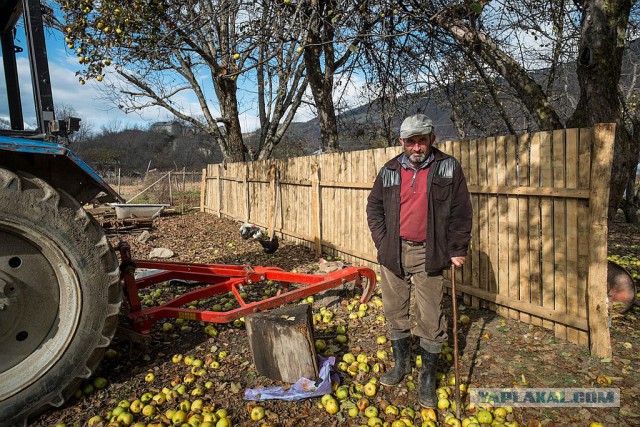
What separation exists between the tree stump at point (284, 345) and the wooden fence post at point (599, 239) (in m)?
2.51

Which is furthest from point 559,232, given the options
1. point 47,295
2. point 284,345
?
point 47,295

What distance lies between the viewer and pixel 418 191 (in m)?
3.01

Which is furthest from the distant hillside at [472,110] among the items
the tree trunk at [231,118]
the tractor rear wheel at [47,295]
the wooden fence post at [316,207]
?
the tractor rear wheel at [47,295]

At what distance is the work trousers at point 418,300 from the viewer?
3020 millimetres

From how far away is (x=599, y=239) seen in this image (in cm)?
337

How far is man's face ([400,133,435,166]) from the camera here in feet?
9.65

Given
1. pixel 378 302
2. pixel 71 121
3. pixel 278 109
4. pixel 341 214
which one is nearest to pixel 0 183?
pixel 71 121

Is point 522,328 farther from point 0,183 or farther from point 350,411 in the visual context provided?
point 0,183

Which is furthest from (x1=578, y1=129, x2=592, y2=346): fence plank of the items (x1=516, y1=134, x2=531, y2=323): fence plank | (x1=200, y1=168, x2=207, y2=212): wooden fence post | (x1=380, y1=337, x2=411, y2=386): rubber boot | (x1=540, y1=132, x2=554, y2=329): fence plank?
(x1=200, y1=168, x2=207, y2=212): wooden fence post

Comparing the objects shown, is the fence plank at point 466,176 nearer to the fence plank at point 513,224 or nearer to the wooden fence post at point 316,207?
the fence plank at point 513,224

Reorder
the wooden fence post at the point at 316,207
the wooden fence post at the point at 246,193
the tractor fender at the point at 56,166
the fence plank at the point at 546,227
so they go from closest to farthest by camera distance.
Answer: the tractor fender at the point at 56,166, the fence plank at the point at 546,227, the wooden fence post at the point at 316,207, the wooden fence post at the point at 246,193

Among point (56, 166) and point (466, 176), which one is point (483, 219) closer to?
point (466, 176)

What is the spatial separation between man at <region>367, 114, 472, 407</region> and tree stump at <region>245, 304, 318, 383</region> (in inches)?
26.7

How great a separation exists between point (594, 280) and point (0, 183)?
4581 millimetres
